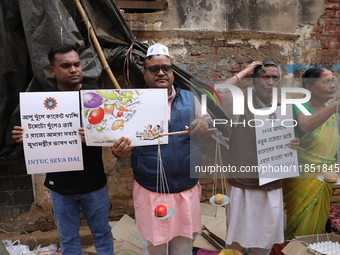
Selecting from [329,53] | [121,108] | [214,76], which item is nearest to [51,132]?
[121,108]

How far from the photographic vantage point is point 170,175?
192 cm

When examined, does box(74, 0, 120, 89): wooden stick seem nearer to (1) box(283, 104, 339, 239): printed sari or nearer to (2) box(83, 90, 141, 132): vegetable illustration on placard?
(2) box(83, 90, 141, 132): vegetable illustration on placard

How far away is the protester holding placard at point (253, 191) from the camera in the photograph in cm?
204

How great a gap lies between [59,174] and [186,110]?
980 millimetres

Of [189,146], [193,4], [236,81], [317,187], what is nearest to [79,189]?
[189,146]

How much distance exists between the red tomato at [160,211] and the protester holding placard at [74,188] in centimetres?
47

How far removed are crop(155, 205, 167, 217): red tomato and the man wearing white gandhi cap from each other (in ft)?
0.46

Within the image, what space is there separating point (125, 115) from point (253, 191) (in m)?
1.08

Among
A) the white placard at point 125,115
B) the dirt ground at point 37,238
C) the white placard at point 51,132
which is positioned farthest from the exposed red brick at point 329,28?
the dirt ground at point 37,238

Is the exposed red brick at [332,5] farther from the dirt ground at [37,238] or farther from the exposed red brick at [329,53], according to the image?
the dirt ground at [37,238]

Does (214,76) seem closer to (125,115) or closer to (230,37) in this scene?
(230,37)

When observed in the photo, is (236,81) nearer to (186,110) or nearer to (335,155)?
(186,110)

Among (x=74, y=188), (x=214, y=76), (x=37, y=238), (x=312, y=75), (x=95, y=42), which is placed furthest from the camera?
(x=214, y=76)

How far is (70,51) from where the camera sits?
1.91 meters
